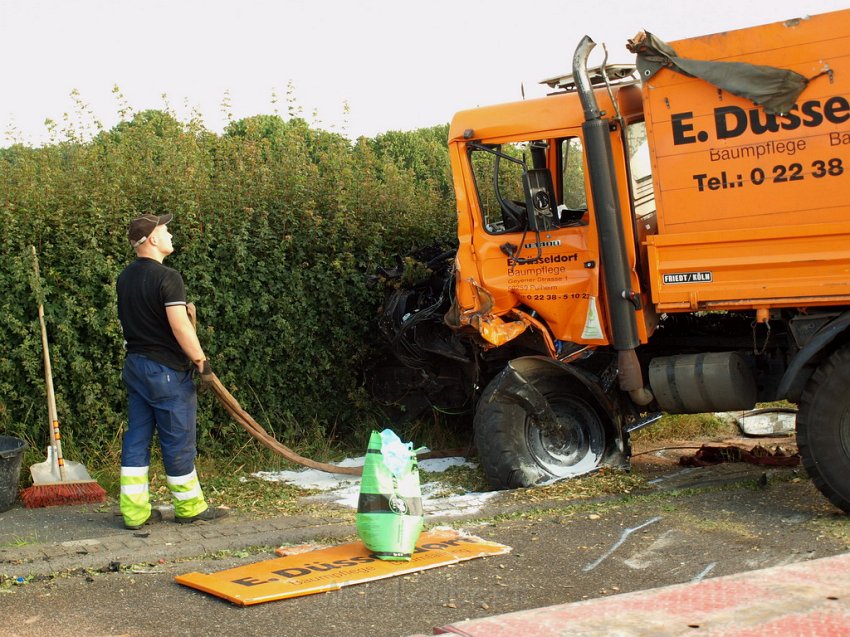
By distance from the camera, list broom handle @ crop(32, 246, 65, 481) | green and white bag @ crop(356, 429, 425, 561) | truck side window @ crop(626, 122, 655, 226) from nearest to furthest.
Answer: green and white bag @ crop(356, 429, 425, 561) → truck side window @ crop(626, 122, 655, 226) → broom handle @ crop(32, 246, 65, 481)

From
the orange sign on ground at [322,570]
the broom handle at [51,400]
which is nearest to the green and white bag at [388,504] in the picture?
the orange sign on ground at [322,570]

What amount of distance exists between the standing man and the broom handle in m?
1.03

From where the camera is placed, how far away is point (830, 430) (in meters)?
6.02

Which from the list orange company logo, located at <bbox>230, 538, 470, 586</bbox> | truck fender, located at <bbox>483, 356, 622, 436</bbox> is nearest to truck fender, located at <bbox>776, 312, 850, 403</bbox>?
truck fender, located at <bbox>483, 356, 622, 436</bbox>

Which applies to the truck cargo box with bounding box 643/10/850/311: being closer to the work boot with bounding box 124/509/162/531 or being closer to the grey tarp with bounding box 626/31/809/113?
the grey tarp with bounding box 626/31/809/113

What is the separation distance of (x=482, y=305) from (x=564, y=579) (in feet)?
8.20

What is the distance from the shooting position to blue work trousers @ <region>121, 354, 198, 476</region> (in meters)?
6.36

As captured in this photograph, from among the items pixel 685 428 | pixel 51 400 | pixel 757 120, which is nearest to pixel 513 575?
pixel 757 120

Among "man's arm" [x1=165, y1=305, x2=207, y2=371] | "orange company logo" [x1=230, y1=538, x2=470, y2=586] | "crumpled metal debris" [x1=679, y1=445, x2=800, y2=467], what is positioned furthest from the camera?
"crumpled metal debris" [x1=679, y1=445, x2=800, y2=467]

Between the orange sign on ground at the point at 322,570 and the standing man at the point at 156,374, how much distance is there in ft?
3.84

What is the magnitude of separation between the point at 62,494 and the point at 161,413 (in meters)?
1.26

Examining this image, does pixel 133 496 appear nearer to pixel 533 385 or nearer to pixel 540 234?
pixel 533 385

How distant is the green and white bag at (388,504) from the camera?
210 inches

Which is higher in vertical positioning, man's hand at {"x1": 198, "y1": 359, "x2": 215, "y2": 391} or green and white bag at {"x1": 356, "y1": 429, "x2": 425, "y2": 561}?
man's hand at {"x1": 198, "y1": 359, "x2": 215, "y2": 391}
